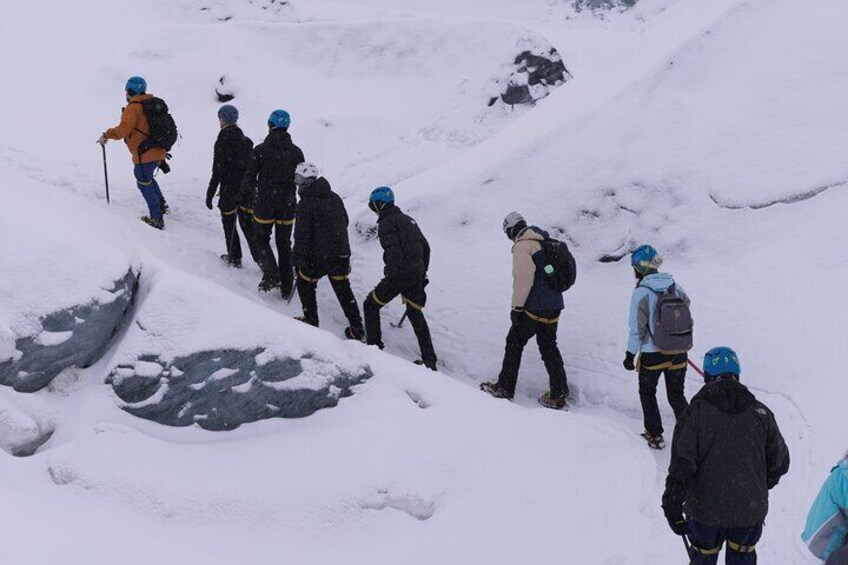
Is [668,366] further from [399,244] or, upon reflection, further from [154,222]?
[154,222]

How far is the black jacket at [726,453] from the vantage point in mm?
5094

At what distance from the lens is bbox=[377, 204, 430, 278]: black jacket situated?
8664 millimetres

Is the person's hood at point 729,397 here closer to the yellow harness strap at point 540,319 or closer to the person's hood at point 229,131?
the yellow harness strap at point 540,319

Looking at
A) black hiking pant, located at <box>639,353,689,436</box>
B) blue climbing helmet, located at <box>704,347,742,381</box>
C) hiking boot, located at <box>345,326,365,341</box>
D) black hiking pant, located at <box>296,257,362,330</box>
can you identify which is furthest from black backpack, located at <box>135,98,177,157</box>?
blue climbing helmet, located at <box>704,347,742,381</box>

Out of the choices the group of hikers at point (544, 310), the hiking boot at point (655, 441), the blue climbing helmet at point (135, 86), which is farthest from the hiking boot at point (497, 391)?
the blue climbing helmet at point (135, 86)

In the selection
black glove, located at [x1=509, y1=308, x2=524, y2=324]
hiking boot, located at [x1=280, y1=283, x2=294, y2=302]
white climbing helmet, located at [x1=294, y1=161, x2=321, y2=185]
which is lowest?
hiking boot, located at [x1=280, y1=283, x2=294, y2=302]

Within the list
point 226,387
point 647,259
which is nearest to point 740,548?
point 647,259

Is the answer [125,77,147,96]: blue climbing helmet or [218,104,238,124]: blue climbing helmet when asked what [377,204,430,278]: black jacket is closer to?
[218,104,238,124]: blue climbing helmet

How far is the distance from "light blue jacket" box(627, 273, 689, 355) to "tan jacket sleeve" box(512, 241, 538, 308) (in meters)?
1.17

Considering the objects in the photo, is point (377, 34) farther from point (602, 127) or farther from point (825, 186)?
point (825, 186)

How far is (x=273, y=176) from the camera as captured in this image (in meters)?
9.33

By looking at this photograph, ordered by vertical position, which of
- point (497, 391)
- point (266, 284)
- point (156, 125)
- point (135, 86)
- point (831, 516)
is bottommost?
point (497, 391)

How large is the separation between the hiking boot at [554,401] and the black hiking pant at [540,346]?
35mm

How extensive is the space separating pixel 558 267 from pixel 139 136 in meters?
5.37
